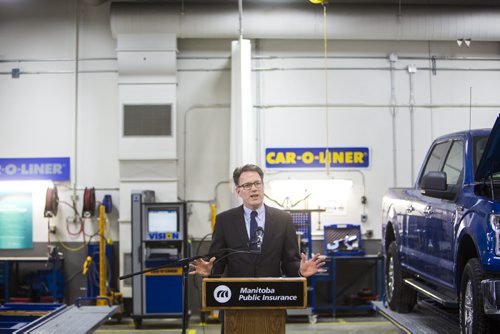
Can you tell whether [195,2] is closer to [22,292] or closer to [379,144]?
[379,144]

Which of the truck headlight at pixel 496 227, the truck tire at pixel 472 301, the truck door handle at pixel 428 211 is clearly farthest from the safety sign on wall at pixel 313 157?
the truck headlight at pixel 496 227

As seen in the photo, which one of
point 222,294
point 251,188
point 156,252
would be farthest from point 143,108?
point 222,294

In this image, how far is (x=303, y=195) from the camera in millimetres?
10648

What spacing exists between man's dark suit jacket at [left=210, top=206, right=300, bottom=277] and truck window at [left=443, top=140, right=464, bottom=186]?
155cm

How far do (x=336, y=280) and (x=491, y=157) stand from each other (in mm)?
6752

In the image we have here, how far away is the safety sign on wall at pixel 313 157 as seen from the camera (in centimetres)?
1076

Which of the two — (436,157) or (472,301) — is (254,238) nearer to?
(472,301)

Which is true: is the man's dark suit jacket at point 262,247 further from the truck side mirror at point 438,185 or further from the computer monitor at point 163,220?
the computer monitor at point 163,220

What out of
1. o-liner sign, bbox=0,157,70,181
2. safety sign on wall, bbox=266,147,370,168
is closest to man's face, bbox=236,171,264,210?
safety sign on wall, bbox=266,147,370,168

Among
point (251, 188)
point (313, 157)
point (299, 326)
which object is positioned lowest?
point (299, 326)

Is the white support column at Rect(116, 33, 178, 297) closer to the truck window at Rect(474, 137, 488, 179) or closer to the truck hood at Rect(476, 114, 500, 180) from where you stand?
the truck window at Rect(474, 137, 488, 179)

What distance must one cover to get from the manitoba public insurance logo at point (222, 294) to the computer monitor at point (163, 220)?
20.5ft

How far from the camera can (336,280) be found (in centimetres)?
1076

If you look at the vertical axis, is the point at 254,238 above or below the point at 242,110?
below
